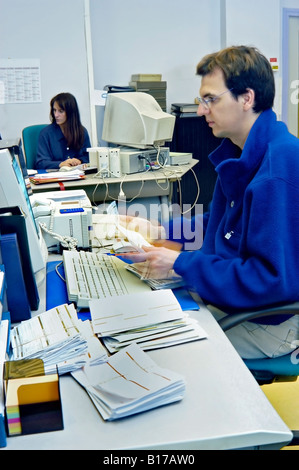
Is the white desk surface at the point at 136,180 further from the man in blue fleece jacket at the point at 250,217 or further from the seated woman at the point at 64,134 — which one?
the man in blue fleece jacket at the point at 250,217

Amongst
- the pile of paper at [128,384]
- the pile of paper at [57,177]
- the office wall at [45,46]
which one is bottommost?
the pile of paper at [128,384]

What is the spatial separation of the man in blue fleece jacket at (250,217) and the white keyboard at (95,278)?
98 millimetres

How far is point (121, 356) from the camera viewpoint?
952mm

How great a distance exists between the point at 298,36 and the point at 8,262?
5.29 meters

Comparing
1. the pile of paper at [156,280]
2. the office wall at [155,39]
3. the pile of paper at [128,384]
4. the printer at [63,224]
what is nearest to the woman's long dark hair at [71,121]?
the office wall at [155,39]

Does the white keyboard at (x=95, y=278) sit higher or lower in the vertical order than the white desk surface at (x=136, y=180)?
lower

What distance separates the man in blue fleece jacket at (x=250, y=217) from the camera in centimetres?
120

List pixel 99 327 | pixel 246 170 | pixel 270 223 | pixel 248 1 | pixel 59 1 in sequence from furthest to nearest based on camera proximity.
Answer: pixel 248 1 < pixel 59 1 < pixel 246 170 < pixel 270 223 < pixel 99 327

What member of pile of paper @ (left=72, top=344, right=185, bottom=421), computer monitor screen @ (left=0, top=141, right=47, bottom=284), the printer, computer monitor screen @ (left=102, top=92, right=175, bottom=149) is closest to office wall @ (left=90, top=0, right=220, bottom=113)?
computer monitor screen @ (left=102, top=92, right=175, bottom=149)

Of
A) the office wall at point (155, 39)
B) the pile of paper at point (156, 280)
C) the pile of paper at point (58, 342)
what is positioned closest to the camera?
the pile of paper at point (58, 342)

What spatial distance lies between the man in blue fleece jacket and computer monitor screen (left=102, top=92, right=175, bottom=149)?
1.67 m

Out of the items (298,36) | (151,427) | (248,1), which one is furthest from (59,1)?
(151,427)

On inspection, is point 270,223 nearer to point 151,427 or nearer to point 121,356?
point 121,356

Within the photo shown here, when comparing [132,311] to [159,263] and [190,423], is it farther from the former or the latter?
[190,423]
